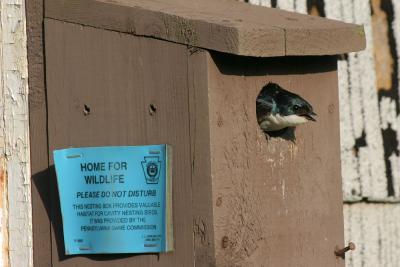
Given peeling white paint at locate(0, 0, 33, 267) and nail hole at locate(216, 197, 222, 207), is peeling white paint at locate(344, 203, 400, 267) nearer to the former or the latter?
nail hole at locate(216, 197, 222, 207)

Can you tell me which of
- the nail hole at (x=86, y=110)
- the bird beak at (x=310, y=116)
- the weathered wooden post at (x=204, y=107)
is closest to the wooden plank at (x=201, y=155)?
the weathered wooden post at (x=204, y=107)

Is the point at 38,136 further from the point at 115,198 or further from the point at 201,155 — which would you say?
the point at 201,155

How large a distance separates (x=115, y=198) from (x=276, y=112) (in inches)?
21.2

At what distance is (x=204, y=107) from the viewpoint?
3.32 meters

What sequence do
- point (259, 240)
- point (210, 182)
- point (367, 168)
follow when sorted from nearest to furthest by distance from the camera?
1. point (210, 182)
2. point (259, 240)
3. point (367, 168)

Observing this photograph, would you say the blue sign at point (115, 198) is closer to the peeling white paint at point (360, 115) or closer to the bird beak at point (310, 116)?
the bird beak at point (310, 116)

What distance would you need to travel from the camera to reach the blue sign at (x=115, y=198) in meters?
3.37

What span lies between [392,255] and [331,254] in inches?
24.7

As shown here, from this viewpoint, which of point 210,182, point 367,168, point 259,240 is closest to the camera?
point 210,182

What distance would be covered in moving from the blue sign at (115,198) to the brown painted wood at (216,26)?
32 cm

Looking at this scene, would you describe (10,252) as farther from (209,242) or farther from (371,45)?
(371,45)

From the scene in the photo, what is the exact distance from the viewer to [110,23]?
3.46 metres

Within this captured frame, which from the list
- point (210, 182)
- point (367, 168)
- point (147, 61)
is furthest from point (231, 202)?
point (367, 168)

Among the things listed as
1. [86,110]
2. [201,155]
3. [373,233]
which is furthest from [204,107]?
[373,233]
